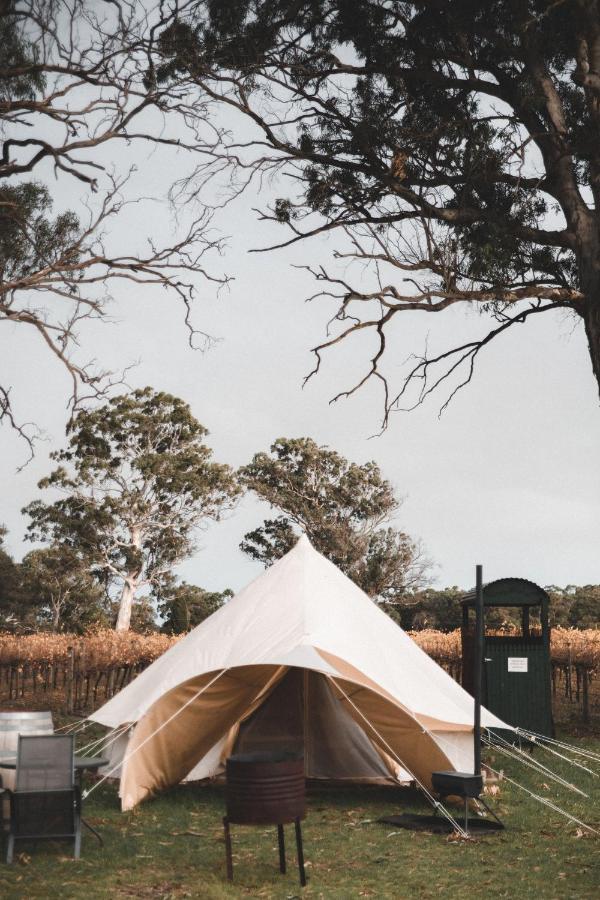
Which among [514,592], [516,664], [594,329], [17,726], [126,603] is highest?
[594,329]

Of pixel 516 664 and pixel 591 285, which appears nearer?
pixel 591 285

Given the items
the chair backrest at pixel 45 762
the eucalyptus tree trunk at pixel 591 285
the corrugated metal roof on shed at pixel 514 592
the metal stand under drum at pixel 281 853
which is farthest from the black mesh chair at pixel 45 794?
the eucalyptus tree trunk at pixel 591 285

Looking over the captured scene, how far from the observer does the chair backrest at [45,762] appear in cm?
779

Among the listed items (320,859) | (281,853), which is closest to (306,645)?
(320,859)

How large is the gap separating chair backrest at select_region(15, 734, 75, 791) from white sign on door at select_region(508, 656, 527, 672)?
26.9 ft

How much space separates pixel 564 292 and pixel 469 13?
13.1 feet

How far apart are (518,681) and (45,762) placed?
8.45 metres

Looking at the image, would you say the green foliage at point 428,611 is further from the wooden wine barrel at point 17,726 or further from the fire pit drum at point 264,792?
the fire pit drum at point 264,792

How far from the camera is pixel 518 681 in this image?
47.8 feet

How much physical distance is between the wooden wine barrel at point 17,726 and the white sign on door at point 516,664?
730cm

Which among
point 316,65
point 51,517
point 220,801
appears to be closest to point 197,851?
point 220,801

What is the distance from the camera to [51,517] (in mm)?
40281

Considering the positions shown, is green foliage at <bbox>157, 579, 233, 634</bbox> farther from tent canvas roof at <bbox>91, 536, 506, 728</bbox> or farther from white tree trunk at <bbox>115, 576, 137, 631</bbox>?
tent canvas roof at <bbox>91, 536, 506, 728</bbox>

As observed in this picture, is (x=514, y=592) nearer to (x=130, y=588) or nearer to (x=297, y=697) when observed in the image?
(x=297, y=697)
